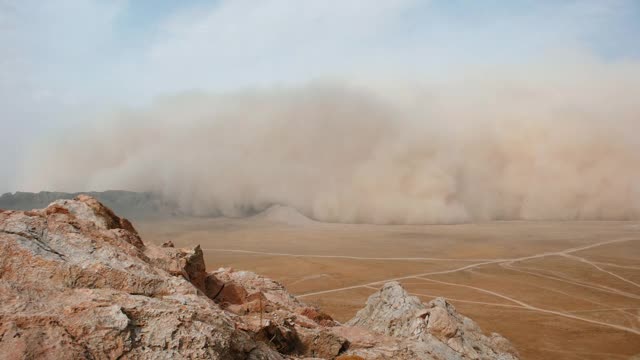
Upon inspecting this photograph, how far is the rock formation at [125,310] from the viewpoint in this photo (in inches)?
186

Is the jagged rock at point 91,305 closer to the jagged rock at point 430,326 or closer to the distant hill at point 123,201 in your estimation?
the jagged rock at point 430,326

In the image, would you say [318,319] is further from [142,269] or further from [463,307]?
[463,307]

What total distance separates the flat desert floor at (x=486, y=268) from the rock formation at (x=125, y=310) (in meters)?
19.1

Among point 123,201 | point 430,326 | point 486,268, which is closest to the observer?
point 430,326

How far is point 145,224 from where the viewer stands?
9069 cm

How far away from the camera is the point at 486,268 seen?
163ft

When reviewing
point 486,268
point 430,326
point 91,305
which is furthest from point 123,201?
point 91,305

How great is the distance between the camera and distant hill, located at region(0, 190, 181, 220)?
304 ft

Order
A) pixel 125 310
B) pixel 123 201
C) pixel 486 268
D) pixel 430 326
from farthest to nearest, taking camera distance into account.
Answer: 1. pixel 123 201
2. pixel 486 268
3. pixel 430 326
4. pixel 125 310

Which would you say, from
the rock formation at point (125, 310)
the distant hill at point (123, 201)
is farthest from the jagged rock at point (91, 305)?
the distant hill at point (123, 201)

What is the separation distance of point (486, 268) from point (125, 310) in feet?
159

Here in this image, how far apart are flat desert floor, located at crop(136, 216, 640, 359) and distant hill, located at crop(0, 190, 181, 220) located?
9.11m

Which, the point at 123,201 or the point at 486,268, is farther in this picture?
the point at 123,201

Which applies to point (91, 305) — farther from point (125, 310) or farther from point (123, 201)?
point (123, 201)
